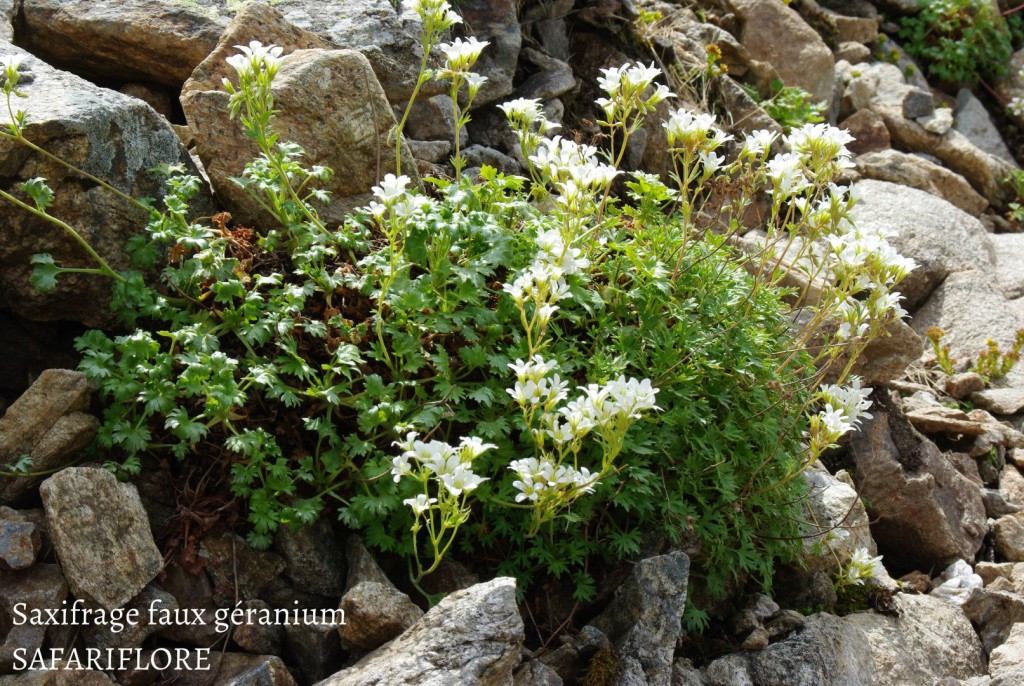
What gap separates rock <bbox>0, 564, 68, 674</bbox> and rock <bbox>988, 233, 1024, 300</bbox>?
24.4ft

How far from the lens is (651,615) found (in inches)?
138

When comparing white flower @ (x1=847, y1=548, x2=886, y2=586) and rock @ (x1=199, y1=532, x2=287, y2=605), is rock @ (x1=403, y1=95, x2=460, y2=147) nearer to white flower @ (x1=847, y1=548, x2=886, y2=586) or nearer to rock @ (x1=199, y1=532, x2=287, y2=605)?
rock @ (x1=199, y1=532, x2=287, y2=605)

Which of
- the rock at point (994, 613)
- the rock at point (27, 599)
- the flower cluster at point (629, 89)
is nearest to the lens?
the rock at point (27, 599)

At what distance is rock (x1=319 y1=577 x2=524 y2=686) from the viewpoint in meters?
2.91

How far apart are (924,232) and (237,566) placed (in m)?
6.41

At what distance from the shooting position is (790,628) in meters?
3.91

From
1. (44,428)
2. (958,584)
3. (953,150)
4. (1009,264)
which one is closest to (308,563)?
(44,428)

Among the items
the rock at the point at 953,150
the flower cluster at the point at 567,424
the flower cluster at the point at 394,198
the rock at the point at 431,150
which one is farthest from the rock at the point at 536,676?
the rock at the point at 953,150

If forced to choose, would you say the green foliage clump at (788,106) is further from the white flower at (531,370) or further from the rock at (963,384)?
the white flower at (531,370)

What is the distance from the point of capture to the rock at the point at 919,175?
865cm

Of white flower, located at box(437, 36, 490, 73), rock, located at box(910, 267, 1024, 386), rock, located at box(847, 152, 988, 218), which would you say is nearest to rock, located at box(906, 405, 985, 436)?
rock, located at box(910, 267, 1024, 386)

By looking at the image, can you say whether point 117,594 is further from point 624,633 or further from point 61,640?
point 624,633

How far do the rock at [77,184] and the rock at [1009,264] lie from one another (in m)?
6.91

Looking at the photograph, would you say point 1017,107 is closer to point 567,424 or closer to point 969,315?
point 969,315
